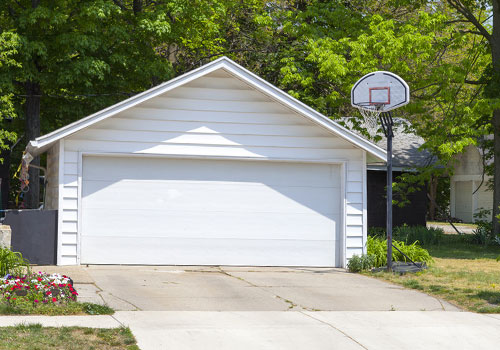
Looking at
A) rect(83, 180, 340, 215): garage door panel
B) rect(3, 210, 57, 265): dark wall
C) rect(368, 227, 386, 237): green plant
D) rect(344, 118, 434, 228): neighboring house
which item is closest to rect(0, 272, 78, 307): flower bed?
rect(3, 210, 57, 265): dark wall

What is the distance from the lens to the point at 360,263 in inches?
576

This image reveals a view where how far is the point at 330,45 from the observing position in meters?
22.9

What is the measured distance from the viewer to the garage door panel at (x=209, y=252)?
571 inches

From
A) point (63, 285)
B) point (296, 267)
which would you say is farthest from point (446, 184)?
point (63, 285)

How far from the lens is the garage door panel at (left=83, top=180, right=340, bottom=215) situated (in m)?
14.6

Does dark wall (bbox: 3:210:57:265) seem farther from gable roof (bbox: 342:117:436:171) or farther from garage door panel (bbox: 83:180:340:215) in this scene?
gable roof (bbox: 342:117:436:171)

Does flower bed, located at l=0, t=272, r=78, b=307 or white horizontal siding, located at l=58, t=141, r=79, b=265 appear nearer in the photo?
flower bed, located at l=0, t=272, r=78, b=307

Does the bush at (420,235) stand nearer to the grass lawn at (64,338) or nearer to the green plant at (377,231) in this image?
the green plant at (377,231)

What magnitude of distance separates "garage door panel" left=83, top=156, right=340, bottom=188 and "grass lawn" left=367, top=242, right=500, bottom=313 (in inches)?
98.1

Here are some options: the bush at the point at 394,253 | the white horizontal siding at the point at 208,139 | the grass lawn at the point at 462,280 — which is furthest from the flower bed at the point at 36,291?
the bush at the point at 394,253

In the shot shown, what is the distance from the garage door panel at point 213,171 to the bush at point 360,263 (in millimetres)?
1675

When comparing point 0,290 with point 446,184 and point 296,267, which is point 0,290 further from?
point 446,184

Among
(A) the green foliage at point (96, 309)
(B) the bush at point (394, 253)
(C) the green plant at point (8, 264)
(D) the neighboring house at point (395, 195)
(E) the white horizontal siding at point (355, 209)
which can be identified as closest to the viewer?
(A) the green foliage at point (96, 309)

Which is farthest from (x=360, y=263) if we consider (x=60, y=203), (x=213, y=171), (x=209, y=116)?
(x=60, y=203)
